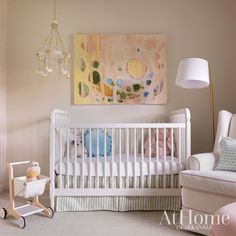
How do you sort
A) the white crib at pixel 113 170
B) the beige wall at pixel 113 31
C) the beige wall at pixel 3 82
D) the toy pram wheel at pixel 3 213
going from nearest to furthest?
the toy pram wheel at pixel 3 213 < the white crib at pixel 113 170 < the beige wall at pixel 3 82 < the beige wall at pixel 113 31

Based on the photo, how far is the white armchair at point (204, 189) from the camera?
5.62 feet

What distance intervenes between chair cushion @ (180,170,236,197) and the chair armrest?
9cm

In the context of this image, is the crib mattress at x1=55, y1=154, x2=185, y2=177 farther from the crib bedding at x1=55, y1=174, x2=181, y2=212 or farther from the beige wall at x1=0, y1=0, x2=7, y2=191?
the beige wall at x1=0, y1=0, x2=7, y2=191

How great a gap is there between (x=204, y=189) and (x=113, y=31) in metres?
2.13

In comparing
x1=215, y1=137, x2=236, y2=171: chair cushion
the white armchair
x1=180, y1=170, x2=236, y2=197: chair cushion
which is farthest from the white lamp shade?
x1=180, y1=170, x2=236, y2=197: chair cushion

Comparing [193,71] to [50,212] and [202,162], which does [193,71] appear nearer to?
[202,162]

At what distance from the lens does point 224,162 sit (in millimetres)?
2045

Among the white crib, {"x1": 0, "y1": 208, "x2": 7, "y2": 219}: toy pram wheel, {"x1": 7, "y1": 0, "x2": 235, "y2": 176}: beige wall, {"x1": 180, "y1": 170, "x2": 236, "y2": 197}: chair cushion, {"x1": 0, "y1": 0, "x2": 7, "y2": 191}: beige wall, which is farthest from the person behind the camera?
{"x1": 7, "y1": 0, "x2": 235, "y2": 176}: beige wall

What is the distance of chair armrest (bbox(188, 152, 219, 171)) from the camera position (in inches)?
79.7

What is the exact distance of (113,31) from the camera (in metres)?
3.09

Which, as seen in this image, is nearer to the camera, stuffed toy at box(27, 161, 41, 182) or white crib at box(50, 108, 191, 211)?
stuffed toy at box(27, 161, 41, 182)

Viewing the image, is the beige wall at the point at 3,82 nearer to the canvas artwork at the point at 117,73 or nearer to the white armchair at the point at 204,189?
the canvas artwork at the point at 117,73

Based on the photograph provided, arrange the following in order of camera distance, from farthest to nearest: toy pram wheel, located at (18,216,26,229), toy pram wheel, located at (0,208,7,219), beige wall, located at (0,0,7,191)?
1. beige wall, located at (0,0,7,191)
2. toy pram wheel, located at (0,208,7,219)
3. toy pram wheel, located at (18,216,26,229)

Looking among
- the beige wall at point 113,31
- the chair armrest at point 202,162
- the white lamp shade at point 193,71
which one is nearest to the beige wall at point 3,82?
the beige wall at point 113,31
